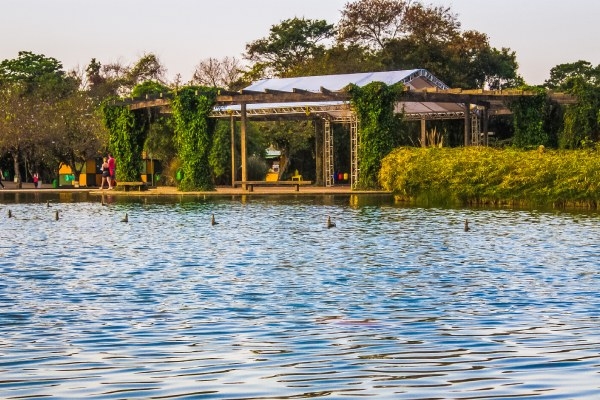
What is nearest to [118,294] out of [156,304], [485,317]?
[156,304]

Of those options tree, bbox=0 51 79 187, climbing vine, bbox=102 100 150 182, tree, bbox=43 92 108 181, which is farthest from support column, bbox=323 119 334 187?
tree, bbox=0 51 79 187

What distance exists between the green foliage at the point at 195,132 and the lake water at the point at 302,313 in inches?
843

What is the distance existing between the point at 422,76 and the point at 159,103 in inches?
473

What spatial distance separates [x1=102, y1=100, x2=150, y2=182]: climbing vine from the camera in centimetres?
5406

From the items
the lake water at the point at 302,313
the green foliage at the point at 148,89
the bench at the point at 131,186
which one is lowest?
the lake water at the point at 302,313

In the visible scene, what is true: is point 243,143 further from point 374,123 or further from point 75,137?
point 75,137

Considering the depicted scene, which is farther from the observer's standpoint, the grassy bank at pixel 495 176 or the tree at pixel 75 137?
the tree at pixel 75 137

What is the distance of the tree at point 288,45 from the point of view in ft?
293

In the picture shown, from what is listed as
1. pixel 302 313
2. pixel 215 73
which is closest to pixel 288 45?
pixel 215 73

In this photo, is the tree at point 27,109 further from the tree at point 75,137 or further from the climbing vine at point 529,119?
the climbing vine at point 529,119

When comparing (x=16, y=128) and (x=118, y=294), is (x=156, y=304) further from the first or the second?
(x=16, y=128)

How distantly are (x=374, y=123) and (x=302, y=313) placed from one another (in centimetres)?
3403

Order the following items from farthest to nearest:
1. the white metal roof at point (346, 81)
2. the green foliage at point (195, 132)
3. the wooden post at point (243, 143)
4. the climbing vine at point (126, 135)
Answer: the climbing vine at point (126, 135), the white metal roof at point (346, 81), the green foliage at point (195, 132), the wooden post at point (243, 143)

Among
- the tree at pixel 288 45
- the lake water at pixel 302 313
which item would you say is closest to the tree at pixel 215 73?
the tree at pixel 288 45
